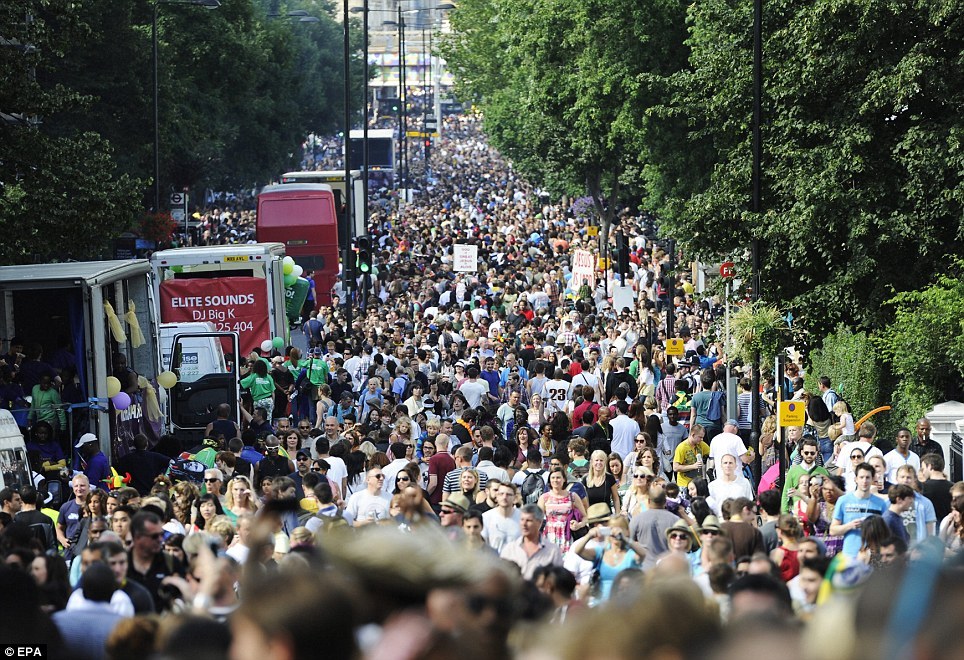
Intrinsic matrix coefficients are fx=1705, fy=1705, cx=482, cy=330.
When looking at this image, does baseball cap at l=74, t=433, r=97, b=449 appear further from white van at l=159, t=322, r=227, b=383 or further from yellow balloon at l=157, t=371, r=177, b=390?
white van at l=159, t=322, r=227, b=383

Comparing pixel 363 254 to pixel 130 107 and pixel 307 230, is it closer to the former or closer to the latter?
pixel 307 230

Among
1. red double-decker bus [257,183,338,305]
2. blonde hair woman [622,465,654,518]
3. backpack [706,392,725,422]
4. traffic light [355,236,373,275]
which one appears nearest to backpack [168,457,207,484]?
blonde hair woman [622,465,654,518]

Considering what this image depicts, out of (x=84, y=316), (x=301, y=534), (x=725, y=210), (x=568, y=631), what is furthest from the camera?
(x=725, y=210)

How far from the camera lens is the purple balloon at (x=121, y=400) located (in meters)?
18.9

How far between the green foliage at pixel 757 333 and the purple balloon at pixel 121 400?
7.80m

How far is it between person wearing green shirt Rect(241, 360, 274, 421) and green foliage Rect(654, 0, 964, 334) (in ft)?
20.8

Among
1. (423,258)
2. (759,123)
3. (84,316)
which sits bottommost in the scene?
(423,258)

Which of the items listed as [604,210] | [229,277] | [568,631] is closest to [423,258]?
[604,210]

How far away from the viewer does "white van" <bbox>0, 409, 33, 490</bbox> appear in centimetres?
1400

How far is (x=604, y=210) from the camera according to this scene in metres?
54.5

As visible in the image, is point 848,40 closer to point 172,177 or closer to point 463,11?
point 172,177

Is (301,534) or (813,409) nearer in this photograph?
(301,534)

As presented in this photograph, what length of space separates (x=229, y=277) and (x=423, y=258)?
70.5 ft

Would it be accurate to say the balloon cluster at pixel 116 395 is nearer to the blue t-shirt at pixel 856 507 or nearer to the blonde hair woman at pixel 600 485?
the blonde hair woman at pixel 600 485
